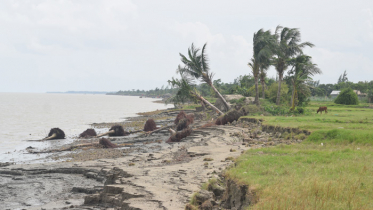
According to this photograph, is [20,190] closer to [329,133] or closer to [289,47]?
[329,133]

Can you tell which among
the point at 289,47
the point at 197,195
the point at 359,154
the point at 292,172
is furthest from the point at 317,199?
the point at 289,47

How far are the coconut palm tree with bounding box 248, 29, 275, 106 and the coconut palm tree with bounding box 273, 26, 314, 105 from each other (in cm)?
159

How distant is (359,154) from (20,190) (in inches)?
416

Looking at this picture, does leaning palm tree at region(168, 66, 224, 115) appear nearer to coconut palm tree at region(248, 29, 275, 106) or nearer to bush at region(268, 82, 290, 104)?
coconut palm tree at region(248, 29, 275, 106)

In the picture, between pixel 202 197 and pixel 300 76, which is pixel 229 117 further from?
pixel 202 197

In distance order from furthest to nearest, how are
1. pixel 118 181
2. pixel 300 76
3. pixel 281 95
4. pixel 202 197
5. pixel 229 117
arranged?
pixel 281 95, pixel 300 76, pixel 229 117, pixel 118 181, pixel 202 197

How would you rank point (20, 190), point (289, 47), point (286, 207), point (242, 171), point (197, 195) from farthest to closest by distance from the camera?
point (289, 47) → point (20, 190) → point (242, 171) → point (197, 195) → point (286, 207)

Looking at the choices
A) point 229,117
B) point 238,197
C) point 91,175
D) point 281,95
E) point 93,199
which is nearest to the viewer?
point 238,197

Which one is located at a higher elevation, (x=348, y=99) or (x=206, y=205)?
(x=348, y=99)

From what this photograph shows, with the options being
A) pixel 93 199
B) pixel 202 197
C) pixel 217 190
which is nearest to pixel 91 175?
pixel 93 199

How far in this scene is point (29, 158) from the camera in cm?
1719

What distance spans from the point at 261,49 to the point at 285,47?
4720mm

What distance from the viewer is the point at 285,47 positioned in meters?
34.4

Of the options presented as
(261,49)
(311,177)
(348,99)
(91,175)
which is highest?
(261,49)
